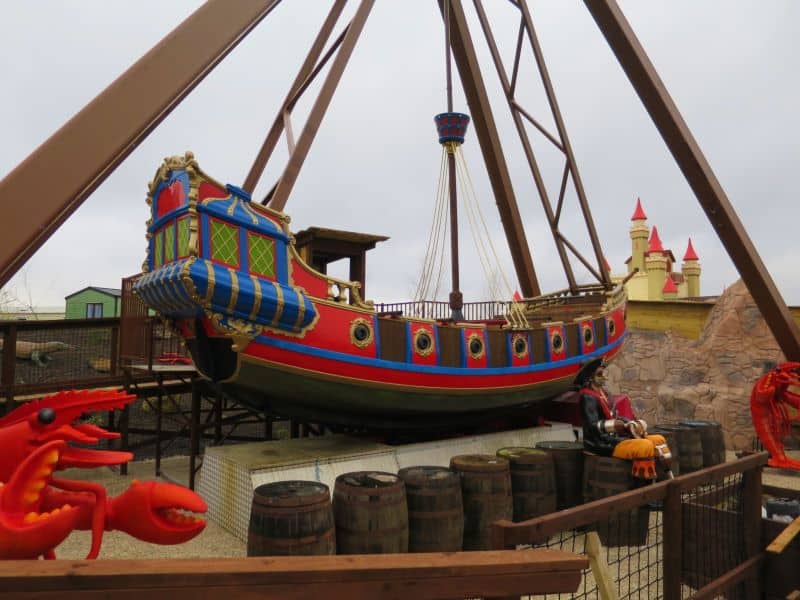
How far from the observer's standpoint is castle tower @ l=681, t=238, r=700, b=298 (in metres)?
32.0

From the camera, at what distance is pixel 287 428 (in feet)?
41.1

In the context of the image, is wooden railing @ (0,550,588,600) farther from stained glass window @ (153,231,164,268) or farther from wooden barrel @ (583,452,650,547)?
wooden barrel @ (583,452,650,547)

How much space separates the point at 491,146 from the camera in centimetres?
1061

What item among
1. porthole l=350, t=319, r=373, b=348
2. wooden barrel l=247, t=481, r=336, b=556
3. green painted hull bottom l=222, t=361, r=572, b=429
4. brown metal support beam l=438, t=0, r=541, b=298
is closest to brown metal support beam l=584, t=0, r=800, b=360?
brown metal support beam l=438, t=0, r=541, b=298

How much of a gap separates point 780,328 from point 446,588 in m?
10.6

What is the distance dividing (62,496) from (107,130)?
216 cm

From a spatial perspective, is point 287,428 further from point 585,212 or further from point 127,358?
point 585,212

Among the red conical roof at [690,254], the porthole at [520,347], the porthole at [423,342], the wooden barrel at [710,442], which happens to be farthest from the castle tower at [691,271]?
the porthole at [423,342]

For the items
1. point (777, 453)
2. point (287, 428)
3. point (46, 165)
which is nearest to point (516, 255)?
point (777, 453)

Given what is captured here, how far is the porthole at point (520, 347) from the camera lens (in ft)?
24.5

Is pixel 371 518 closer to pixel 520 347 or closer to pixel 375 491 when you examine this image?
pixel 375 491

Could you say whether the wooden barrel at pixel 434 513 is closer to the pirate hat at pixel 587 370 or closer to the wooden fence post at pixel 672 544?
the wooden fence post at pixel 672 544

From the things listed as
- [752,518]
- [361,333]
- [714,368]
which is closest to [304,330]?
[361,333]

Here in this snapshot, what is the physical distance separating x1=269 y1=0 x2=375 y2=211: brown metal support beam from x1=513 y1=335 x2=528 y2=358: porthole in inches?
143
